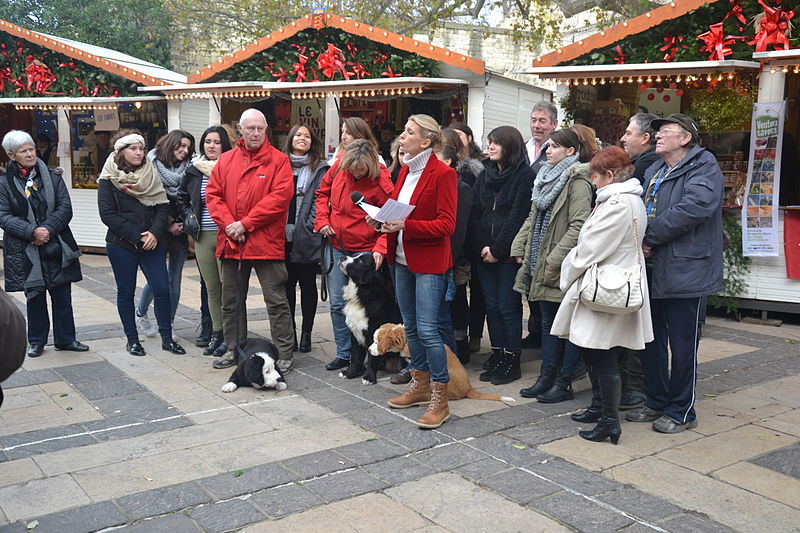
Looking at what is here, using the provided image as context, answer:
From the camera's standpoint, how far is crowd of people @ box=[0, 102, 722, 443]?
4398 millimetres

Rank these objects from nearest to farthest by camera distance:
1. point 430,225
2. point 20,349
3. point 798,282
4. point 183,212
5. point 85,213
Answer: point 20,349, point 430,225, point 183,212, point 798,282, point 85,213

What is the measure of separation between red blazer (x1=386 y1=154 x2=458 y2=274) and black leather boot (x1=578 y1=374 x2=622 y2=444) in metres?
1.18

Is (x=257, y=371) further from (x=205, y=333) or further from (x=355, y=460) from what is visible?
(x=205, y=333)

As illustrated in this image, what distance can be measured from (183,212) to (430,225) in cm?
301

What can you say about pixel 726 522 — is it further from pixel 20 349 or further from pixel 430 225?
pixel 20 349

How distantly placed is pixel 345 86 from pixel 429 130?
630 cm

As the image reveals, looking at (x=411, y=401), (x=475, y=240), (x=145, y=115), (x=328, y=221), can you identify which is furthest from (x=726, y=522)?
(x=145, y=115)

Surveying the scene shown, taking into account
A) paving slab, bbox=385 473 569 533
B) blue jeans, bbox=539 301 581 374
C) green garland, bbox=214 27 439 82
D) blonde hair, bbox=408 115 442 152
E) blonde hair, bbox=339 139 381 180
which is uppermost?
green garland, bbox=214 27 439 82

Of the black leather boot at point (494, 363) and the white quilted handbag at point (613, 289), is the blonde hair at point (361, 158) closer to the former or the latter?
the black leather boot at point (494, 363)

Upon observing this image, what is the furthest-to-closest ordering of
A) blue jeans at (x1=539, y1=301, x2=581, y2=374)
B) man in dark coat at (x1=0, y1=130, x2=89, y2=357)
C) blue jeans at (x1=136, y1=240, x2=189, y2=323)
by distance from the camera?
blue jeans at (x1=136, y1=240, x2=189, y2=323) < man in dark coat at (x1=0, y1=130, x2=89, y2=357) < blue jeans at (x1=539, y1=301, x2=581, y2=374)

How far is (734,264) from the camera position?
318 inches

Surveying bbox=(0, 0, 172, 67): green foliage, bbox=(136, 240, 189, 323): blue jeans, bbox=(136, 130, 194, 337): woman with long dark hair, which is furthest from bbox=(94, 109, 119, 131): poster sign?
bbox=(0, 0, 172, 67): green foliage

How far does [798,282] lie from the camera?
7.74 metres

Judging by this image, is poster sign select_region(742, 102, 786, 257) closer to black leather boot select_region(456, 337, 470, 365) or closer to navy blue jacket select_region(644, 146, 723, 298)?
black leather boot select_region(456, 337, 470, 365)
